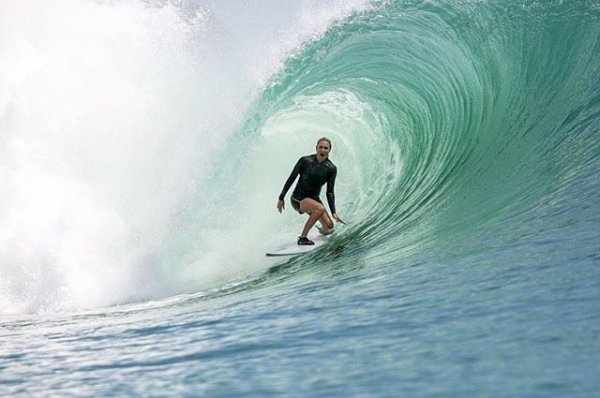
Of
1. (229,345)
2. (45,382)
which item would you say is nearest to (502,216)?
(229,345)

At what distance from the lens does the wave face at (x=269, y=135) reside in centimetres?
901

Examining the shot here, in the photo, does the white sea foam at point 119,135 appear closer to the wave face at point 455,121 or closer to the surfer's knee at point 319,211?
the wave face at point 455,121

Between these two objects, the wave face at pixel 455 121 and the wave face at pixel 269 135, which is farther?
the wave face at pixel 269 135

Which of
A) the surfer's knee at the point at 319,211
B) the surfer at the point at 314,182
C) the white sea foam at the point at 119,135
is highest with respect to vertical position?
the white sea foam at the point at 119,135

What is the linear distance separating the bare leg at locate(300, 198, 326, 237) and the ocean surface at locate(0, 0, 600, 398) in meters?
0.32

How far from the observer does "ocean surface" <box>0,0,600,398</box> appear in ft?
13.3

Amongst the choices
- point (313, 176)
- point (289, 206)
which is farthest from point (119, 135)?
point (313, 176)

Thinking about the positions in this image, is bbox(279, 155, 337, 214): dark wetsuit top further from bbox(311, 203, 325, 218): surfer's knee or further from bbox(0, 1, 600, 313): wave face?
bbox(0, 1, 600, 313): wave face

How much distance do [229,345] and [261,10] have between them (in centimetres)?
1378

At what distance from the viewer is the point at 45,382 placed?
14.2 ft

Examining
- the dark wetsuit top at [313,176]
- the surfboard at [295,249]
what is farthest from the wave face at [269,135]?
the dark wetsuit top at [313,176]

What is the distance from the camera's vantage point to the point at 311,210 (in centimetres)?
968

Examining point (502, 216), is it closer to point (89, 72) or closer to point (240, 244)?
point (240, 244)

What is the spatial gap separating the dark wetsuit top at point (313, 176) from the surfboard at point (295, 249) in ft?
1.21
